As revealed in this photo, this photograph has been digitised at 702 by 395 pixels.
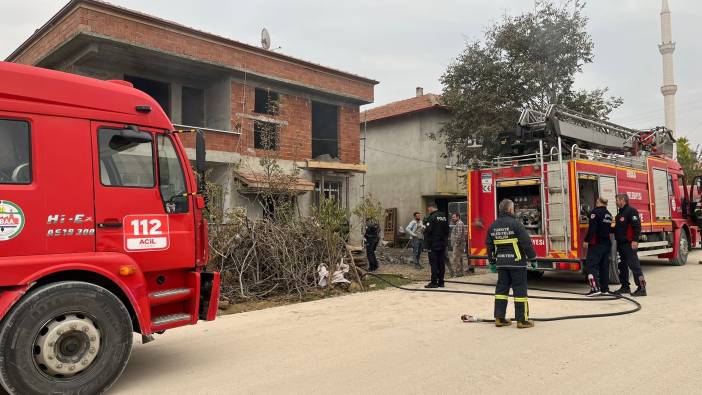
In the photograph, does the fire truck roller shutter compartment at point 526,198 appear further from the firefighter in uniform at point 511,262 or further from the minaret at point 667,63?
the minaret at point 667,63

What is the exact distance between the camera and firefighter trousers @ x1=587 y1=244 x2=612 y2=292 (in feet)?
29.6

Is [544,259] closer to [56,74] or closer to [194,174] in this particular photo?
[194,174]

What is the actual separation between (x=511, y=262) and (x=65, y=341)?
5125 mm

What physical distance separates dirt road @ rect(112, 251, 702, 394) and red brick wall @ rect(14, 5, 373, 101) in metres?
10.3

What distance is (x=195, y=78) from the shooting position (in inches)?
703

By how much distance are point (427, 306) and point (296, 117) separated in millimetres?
12112

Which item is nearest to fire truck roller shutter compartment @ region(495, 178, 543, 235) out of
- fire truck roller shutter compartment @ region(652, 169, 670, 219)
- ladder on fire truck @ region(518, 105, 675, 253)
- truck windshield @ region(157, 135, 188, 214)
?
ladder on fire truck @ region(518, 105, 675, 253)

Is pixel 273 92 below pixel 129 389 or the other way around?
the other way around

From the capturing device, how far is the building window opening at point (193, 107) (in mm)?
18266

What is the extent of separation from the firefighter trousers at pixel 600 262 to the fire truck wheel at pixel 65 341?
25.4ft

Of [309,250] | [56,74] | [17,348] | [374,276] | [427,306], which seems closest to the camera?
[17,348]

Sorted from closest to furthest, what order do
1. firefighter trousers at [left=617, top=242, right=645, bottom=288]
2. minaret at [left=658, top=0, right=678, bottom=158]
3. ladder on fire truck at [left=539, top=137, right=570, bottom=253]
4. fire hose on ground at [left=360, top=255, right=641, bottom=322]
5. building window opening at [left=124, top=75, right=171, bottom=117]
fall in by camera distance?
1. fire hose on ground at [left=360, top=255, right=641, bottom=322]
2. firefighter trousers at [left=617, top=242, right=645, bottom=288]
3. ladder on fire truck at [left=539, top=137, right=570, bottom=253]
4. building window opening at [left=124, top=75, right=171, bottom=117]
5. minaret at [left=658, top=0, right=678, bottom=158]

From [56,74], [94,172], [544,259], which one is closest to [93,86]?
[56,74]

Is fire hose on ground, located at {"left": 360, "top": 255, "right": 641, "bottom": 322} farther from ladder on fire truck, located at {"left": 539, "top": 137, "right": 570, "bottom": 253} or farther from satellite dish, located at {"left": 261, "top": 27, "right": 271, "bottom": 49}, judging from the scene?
satellite dish, located at {"left": 261, "top": 27, "right": 271, "bottom": 49}
